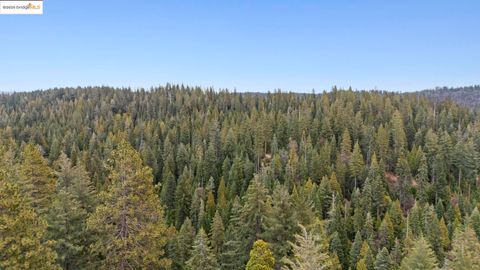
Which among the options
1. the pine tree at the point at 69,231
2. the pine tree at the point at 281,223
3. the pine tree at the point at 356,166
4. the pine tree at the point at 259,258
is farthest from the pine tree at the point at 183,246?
the pine tree at the point at 356,166

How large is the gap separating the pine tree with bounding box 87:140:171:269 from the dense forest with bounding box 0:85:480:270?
3.4 inches

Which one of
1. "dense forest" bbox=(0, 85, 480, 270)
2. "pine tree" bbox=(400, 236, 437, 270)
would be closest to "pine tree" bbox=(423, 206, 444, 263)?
"dense forest" bbox=(0, 85, 480, 270)

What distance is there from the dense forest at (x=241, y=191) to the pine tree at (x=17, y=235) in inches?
2.3

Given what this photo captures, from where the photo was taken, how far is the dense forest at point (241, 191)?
24547mm

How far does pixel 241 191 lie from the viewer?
83438 mm

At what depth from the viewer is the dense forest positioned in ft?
80.5

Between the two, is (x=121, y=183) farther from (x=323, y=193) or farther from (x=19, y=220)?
(x=323, y=193)

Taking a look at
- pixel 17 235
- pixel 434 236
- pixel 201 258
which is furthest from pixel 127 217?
pixel 434 236

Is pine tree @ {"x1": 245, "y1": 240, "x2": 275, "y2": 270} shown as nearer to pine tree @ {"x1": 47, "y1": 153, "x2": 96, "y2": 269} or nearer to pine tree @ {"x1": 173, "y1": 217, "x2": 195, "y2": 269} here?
pine tree @ {"x1": 47, "y1": 153, "x2": 96, "y2": 269}

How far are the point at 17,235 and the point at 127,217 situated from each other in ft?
19.2

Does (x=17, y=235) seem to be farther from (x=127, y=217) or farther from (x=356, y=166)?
(x=356, y=166)

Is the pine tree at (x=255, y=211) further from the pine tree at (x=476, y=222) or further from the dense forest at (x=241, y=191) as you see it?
the pine tree at (x=476, y=222)

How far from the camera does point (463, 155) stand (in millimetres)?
94688

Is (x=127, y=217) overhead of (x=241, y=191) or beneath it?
overhead
